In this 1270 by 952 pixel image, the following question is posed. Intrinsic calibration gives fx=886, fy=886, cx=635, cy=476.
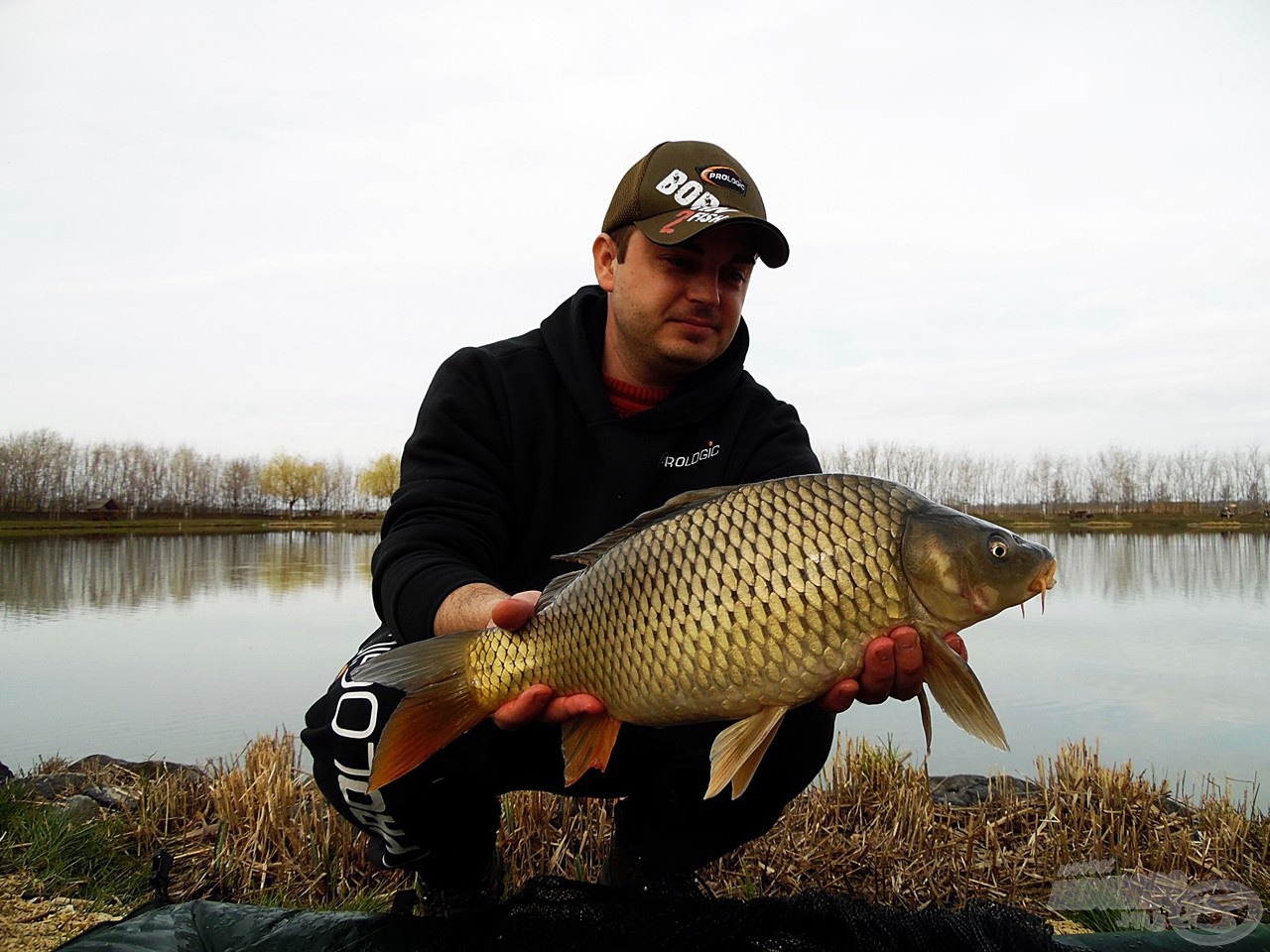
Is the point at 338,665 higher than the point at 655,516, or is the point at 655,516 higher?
the point at 655,516

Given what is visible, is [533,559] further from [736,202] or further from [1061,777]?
[1061,777]

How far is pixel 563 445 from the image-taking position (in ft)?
5.86

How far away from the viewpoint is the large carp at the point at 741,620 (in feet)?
3.70

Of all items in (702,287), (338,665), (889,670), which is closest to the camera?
(889,670)

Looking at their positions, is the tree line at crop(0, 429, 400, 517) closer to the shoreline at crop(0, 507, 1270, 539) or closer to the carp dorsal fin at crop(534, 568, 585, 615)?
the shoreline at crop(0, 507, 1270, 539)

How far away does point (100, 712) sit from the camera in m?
4.58

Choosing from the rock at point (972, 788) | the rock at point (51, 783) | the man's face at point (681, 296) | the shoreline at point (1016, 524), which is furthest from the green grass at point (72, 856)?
the shoreline at point (1016, 524)

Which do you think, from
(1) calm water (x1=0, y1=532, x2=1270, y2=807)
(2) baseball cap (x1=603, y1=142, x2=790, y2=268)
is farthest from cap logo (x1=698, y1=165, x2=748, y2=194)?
(1) calm water (x1=0, y1=532, x2=1270, y2=807)

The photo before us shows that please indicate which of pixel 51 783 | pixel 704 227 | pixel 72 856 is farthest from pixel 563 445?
pixel 51 783

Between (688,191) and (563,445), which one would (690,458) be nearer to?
(563,445)

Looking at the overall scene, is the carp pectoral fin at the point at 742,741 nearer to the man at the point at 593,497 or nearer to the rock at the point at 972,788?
the man at the point at 593,497

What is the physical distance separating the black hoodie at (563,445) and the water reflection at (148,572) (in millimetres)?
8419

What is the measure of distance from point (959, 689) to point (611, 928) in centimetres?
53

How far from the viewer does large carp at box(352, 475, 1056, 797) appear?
1127 millimetres
